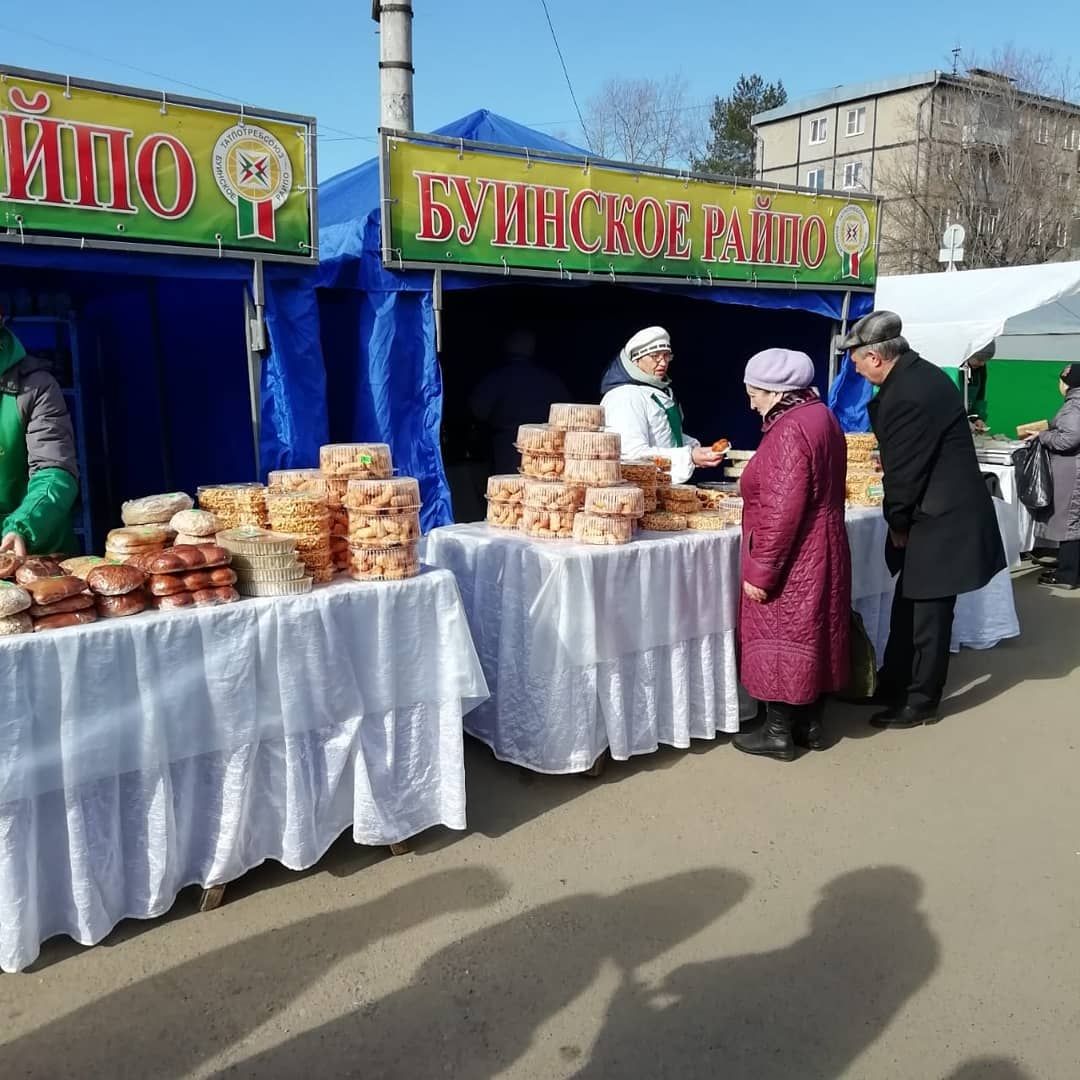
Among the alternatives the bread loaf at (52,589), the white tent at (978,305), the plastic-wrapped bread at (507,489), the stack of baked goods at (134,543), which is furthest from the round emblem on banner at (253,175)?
the white tent at (978,305)

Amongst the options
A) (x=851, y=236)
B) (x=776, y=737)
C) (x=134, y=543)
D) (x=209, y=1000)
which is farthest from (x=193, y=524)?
(x=851, y=236)

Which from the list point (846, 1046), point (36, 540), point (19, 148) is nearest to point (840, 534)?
point (846, 1046)

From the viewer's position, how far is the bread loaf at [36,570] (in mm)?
2474

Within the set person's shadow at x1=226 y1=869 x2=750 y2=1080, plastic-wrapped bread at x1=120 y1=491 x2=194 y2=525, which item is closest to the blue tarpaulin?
plastic-wrapped bread at x1=120 y1=491 x2=194 y2=525

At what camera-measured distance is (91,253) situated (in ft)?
14.0

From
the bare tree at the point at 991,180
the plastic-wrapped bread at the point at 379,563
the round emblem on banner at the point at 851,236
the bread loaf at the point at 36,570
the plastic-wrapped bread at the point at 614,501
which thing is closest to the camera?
the bread loaf at the point at 36,570

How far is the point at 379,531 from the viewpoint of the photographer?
296cm

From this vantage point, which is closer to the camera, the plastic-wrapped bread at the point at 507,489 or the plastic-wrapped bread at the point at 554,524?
the plastic-wrapped bread at the point at 554,524

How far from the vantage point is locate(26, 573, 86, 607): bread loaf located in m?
2.39

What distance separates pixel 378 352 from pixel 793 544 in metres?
2.79

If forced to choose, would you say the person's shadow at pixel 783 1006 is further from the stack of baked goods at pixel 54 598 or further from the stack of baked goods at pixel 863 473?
the stack of baked goods at pixel 863 473

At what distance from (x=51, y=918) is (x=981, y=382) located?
11167 millimetres

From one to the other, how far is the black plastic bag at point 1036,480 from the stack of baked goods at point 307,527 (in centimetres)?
629

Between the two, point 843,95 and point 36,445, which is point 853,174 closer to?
point 843,95
